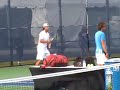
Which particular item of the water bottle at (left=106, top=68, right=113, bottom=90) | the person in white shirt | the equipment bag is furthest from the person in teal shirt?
the equipment bag

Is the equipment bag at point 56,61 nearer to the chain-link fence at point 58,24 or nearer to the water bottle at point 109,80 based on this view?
the water bottle at point 109,80

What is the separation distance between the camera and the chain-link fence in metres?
16.7

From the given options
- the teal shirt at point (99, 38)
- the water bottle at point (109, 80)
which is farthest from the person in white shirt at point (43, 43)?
the water bottle at point (109, 80)

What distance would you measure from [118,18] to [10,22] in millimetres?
4655

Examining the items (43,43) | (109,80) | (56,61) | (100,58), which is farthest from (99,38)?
(56,61)

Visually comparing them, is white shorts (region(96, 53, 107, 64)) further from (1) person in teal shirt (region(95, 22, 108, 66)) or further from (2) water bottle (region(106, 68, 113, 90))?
(2) water bottle (region(106, 68, 113, 90))

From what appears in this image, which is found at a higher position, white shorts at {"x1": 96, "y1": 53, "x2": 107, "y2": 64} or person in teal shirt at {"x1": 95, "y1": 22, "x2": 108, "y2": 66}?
person in teal shirt at {"x1": 95, "y1": 22, "x2": 108, "y2": 66}

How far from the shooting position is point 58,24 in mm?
17688

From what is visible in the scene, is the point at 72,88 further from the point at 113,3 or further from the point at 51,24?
the point at 113,3

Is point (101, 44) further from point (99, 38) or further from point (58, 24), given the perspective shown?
point (58, 24)

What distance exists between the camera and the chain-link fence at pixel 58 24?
658 inches

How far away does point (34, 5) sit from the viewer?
17297mm

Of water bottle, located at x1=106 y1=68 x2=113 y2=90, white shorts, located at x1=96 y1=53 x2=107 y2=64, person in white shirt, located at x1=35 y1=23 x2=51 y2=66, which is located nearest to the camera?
water bottle, located at x1=106 y1=68 x2=113 y2=90

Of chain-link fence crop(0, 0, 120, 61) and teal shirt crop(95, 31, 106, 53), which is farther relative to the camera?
chain-link fence crop(0, 0, 120, 61)
